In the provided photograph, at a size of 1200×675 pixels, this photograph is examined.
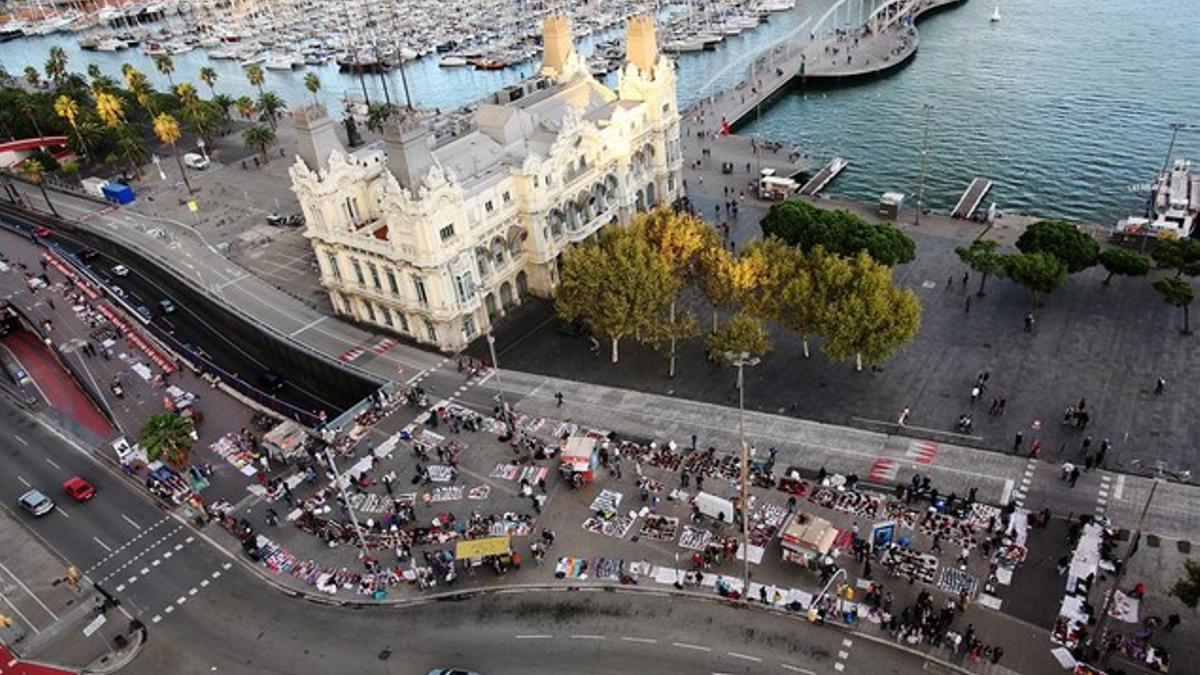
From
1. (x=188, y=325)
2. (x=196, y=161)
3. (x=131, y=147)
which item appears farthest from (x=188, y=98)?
(x=188, y=325)

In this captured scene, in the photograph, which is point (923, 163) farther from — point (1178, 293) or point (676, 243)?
point (676, 243)

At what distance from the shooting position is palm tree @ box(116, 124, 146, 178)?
443 feet

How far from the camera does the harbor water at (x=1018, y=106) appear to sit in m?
119

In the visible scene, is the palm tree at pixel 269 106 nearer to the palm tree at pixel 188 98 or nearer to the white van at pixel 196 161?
the palm tree at pixel 188 98

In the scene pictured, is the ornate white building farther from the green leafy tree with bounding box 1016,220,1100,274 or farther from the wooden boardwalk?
the wooden boardwalk

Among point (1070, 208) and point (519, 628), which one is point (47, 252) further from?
point (1070, 208)

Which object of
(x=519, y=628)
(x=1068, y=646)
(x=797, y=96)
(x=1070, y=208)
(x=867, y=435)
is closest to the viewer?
(x=1068, y=646)

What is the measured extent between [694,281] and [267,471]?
44.6 metres

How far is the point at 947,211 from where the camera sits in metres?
110

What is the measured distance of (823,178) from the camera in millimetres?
120500

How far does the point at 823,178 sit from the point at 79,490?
99.8m

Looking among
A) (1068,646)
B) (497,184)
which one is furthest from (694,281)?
(1068,646)

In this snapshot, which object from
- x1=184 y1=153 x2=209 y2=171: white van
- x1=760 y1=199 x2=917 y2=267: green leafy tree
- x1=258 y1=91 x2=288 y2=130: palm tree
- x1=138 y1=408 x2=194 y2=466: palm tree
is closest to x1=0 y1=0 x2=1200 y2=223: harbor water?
x1=760 y1=199 x2=917 y2=267: green leafy tree

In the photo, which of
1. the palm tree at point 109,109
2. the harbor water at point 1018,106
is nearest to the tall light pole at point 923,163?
the harbor water at point 1018,106
